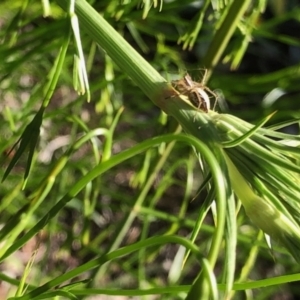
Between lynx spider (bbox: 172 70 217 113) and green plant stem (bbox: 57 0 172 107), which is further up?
green plant stem (bbox: 57 0 172 107)

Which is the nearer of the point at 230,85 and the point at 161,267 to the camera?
the point at 230,85

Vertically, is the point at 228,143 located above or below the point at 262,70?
above

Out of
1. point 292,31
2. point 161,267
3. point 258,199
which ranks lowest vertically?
point 161,267

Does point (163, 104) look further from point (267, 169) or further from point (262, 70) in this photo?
point (262, 70)

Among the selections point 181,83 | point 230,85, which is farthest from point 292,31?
point 181,83

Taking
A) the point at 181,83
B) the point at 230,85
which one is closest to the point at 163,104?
the point at 181,83

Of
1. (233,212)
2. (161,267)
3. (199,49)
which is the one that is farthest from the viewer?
(199,49)

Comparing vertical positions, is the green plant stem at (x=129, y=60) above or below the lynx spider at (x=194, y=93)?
above

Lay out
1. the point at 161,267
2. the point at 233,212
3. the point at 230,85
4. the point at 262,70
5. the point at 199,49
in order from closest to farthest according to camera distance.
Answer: the point at 233,212 < the point at 230,85 < the point at 161,267 < the point at 199,49 < the point at 262,70

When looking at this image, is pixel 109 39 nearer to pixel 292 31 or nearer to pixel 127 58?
pixel 127 58
